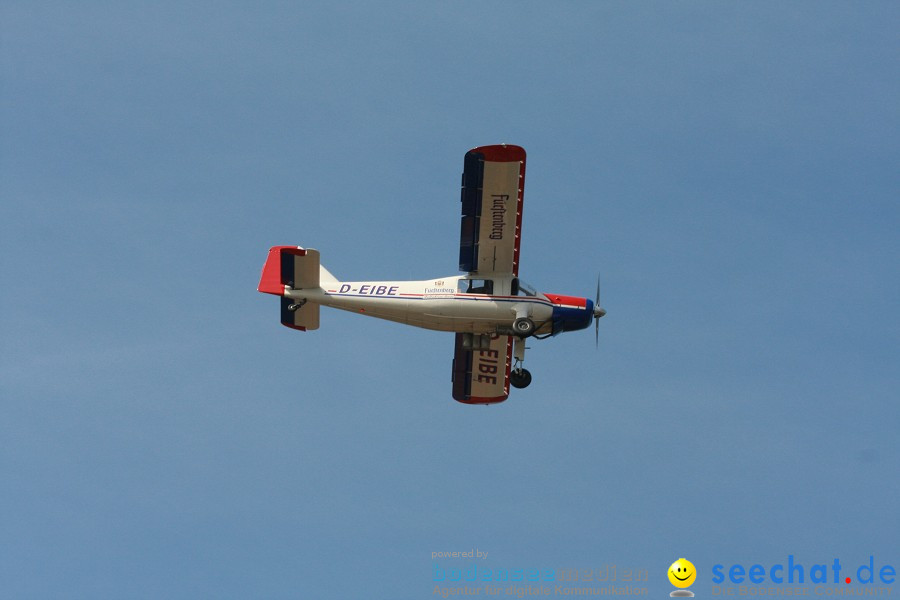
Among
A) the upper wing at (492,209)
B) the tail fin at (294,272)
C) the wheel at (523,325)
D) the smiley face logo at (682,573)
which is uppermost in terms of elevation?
the upper wing at (492,209)

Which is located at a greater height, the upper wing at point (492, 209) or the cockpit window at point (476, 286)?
the upper wing at point (492, 209)

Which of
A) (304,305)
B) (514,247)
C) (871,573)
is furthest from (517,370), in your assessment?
(871,573)

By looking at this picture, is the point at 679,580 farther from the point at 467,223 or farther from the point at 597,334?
the point at 467,223

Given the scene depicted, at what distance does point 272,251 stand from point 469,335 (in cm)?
580

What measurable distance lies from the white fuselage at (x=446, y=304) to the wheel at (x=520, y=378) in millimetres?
1882

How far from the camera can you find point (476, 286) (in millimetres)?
32312

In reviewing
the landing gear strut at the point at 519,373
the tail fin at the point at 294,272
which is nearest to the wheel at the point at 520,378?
Result: the landing gear strut at the point at 519,373

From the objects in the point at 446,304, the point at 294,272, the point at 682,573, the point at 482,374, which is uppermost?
the point at 294,272

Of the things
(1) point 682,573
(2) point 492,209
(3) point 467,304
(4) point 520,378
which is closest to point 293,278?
(3) point 467,304

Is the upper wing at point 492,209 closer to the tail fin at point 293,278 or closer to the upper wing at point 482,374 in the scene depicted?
the upper wing at point 482,374

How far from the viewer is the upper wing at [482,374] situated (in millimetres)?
35094

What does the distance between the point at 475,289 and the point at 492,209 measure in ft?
7.07

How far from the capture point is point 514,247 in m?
32.1

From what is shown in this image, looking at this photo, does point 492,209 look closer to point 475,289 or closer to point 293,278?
point 475,289
